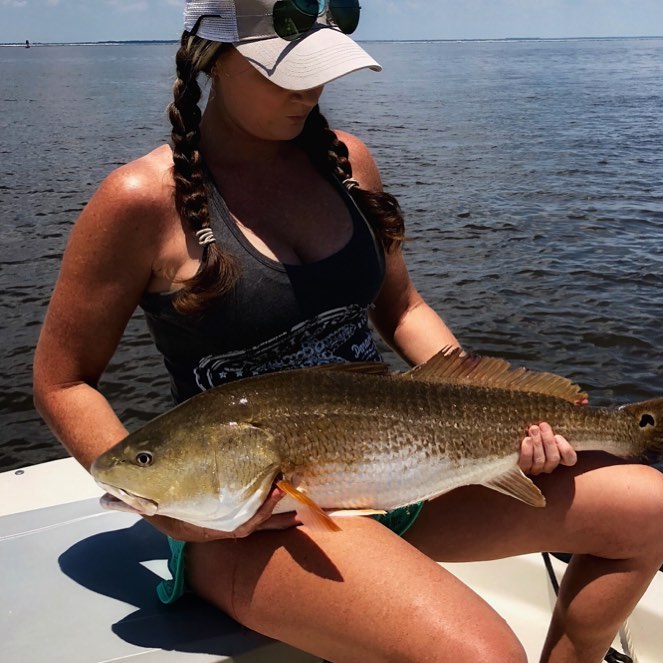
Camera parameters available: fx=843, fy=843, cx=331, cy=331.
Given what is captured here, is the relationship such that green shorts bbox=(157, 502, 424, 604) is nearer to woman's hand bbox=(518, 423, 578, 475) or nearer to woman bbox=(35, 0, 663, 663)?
woman bbox=(35, 0, 663, 663)

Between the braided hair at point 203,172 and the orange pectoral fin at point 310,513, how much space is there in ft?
2.27

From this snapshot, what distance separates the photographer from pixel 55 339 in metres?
2.73

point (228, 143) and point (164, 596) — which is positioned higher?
point (228, 143)

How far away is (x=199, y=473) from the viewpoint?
2346 mm

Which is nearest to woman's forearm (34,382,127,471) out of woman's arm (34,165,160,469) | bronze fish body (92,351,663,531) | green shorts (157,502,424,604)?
woman's arm (34,165,160,469)

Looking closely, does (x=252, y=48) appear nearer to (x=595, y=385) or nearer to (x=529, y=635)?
(x=529, y=635)

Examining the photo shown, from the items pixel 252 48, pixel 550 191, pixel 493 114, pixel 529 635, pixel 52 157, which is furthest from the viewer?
pixel 493 114

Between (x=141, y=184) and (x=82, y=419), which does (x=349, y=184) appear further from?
(x=82, y=419)

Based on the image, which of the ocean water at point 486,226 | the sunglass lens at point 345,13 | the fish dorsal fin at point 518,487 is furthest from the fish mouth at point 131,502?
the ocean water at point 486,226

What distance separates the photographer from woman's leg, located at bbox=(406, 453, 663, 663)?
2.80 m

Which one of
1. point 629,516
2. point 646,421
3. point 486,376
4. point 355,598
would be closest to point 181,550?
point 355,598

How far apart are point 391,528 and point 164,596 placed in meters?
0.79

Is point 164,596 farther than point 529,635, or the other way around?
point 529,635

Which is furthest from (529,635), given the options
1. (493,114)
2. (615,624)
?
(493,114)
